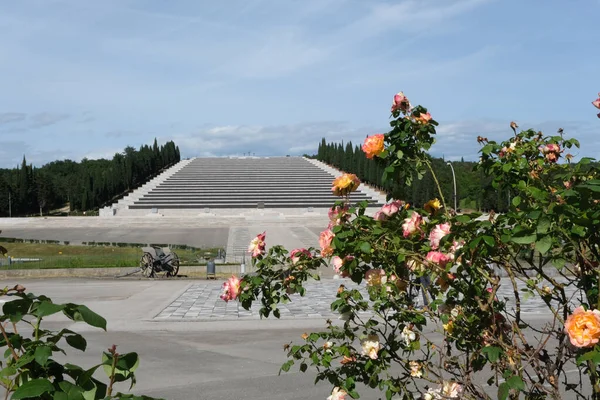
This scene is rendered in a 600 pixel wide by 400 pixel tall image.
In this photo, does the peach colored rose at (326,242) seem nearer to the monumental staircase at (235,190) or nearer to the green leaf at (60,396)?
the green leaf at (60,396)

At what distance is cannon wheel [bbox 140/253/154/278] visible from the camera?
19.9 meters

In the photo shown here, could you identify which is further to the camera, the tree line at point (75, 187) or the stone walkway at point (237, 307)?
the tree line at point (75, 187)

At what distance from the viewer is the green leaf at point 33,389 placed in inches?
63.4

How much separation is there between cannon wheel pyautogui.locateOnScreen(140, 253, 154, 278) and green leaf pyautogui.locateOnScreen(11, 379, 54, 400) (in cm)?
1862

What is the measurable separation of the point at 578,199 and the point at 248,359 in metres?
7.39

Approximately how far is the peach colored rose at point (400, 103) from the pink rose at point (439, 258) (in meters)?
0.81

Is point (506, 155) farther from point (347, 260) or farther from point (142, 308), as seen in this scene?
point (142, 308)

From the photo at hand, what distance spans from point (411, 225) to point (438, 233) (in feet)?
0.71

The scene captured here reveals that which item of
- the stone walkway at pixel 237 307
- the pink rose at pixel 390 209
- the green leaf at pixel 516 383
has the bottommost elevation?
the stone walkway at pixel 237 307

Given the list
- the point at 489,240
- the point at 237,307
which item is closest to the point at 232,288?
the point at 489,240

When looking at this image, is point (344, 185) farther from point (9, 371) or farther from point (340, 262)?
point (9, 371)

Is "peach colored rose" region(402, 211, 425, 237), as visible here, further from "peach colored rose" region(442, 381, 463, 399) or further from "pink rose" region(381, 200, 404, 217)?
"peach colored rose" region(442, 381, 463, 399)

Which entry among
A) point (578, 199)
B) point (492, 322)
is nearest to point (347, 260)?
point (492, 322)

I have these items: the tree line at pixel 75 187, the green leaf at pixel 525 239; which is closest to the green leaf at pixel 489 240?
the green leaf at pixel 525 239
